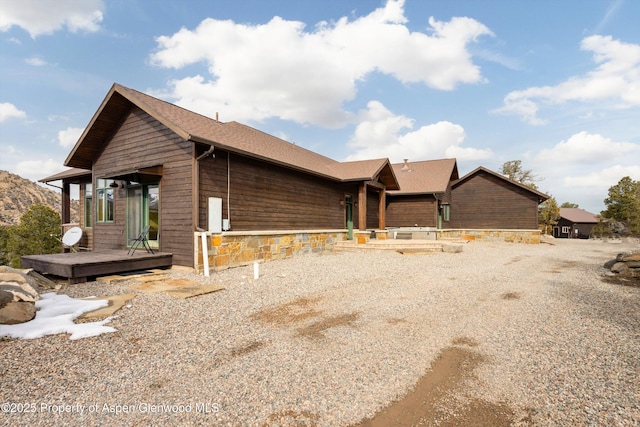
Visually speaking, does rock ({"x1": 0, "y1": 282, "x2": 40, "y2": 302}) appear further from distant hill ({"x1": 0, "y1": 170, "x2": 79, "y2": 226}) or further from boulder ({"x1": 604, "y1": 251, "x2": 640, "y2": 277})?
distant hill ({"x1": 0, "y1": 170, "x2": 79, "y2": 226})

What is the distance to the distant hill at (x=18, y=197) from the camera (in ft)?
189

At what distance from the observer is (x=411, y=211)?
24.2 metres

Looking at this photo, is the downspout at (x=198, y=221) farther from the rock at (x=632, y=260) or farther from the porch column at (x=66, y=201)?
the rock at (x=632, y=260)

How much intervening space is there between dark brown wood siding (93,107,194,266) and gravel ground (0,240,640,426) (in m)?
2.80

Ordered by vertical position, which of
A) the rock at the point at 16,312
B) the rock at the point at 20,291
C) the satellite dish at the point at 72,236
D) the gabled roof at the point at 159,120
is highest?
the gabled roof at the point at 159,120

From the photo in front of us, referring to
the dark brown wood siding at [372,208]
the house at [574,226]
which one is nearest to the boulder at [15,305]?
the dark brown wood siding at [372,208]

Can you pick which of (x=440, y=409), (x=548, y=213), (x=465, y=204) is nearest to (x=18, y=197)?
(x=465, y=204)

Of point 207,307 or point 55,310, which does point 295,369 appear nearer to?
point 207,307

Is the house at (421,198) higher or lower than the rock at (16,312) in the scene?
higher

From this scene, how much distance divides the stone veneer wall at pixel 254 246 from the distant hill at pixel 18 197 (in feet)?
212

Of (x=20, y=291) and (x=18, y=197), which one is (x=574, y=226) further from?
(x=18, y=197)

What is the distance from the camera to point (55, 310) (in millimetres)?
5199

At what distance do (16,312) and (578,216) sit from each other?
6632 centimetres

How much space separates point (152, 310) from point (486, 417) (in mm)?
5148
